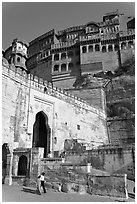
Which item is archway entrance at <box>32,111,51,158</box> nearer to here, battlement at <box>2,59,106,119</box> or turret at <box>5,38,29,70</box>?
battlement at <box>2,59,106,119</box>

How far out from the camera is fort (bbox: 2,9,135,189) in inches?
584

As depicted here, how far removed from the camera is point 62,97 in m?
21.7

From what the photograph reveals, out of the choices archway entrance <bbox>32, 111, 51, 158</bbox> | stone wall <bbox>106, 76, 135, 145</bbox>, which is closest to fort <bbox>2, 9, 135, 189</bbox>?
archway entrance <bbox>32, 111, 51, 158</bbox>

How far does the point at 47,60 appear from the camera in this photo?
48.3m

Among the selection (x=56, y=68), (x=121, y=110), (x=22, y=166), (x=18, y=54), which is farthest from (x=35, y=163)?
(x=18, y=54)

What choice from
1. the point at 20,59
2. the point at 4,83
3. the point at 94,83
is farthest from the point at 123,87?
the point at 20,59

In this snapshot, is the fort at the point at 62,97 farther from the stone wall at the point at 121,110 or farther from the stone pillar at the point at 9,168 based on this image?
the stone wall at the point at 121,110

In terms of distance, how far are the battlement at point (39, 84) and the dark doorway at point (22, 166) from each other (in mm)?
6638

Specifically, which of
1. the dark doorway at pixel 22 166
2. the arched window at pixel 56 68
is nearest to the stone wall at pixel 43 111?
the dark doorway at pixel 22 166

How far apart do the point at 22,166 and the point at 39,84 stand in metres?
8.42

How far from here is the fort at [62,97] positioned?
48.7ft

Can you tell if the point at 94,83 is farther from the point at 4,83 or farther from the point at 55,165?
the point at 55,165

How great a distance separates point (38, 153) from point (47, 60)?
1514 inches

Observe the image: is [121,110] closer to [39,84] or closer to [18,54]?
[39,84]
